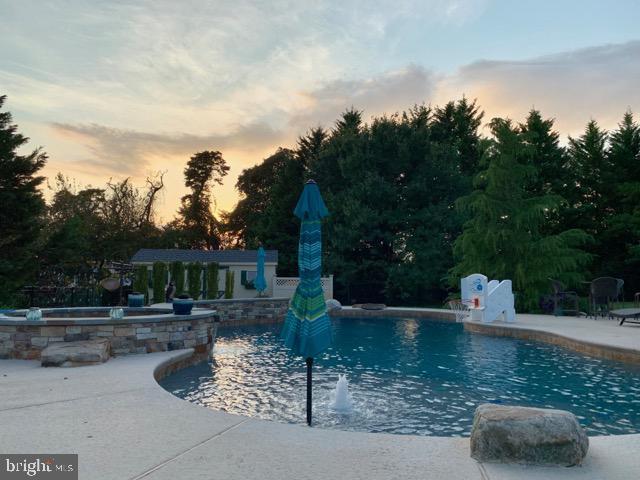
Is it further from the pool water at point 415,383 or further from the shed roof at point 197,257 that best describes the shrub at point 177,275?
the pool water at point 415,383

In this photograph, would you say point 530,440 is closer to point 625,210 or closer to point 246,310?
point 246,310

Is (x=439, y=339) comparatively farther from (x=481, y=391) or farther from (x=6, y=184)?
(x=6, y=184)

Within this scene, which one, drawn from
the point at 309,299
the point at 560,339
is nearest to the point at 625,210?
the point at 560,339

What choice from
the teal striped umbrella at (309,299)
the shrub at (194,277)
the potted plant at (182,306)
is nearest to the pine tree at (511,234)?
the shrub at (194,277)

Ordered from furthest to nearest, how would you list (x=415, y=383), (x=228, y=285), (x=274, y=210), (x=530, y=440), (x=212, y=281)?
(x=274, y=210) → (x=228, y=285) → (x=212, y=281) → (x=415, y=383) → (x=530, y=440)

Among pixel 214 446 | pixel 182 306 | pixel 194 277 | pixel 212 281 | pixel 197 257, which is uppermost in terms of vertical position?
pixel 197 257

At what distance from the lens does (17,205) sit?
64.4 feet

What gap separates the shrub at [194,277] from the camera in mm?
27587

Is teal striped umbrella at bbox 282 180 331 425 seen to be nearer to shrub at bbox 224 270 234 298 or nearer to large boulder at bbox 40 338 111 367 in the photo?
large boulder at bbox 40 338 111 367

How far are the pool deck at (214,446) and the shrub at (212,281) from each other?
849 inches

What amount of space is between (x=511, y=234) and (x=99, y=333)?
20.3m

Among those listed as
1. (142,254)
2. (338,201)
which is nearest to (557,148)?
(338,201)

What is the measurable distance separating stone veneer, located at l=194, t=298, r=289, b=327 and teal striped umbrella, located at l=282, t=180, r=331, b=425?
12612mm

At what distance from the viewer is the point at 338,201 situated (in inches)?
1250
